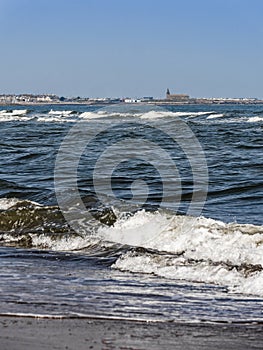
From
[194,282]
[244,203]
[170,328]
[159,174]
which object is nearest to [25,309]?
[170,328]

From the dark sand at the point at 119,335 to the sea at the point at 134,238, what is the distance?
0.63 feet

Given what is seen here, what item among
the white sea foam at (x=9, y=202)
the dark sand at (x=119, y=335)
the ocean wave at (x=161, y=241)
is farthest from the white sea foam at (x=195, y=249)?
the white sea foam at (x=9, y=202)

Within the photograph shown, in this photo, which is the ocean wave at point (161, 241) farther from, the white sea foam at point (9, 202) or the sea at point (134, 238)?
the white sea foam at point (9, 202)

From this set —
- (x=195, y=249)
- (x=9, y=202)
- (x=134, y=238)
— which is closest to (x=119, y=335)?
(x=195, y=249)

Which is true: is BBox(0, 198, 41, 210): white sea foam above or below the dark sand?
below

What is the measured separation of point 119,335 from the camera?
18.0ft

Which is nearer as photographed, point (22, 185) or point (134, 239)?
point (134, 239)

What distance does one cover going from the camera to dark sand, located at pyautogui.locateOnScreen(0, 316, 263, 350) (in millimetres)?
5203

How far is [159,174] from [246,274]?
10.6 meters

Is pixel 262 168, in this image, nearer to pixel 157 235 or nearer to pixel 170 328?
pixel 157 235

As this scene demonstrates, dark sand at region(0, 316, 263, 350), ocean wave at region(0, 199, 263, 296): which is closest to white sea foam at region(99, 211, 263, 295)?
ocean wave at region(0, 199, 263, 296)

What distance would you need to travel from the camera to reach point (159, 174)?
60.5 feet

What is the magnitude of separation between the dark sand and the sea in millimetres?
192

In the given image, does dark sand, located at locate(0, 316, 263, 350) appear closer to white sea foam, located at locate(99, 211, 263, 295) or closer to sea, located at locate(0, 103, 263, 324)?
sea, located at locate(0, 103, 263, 324)
